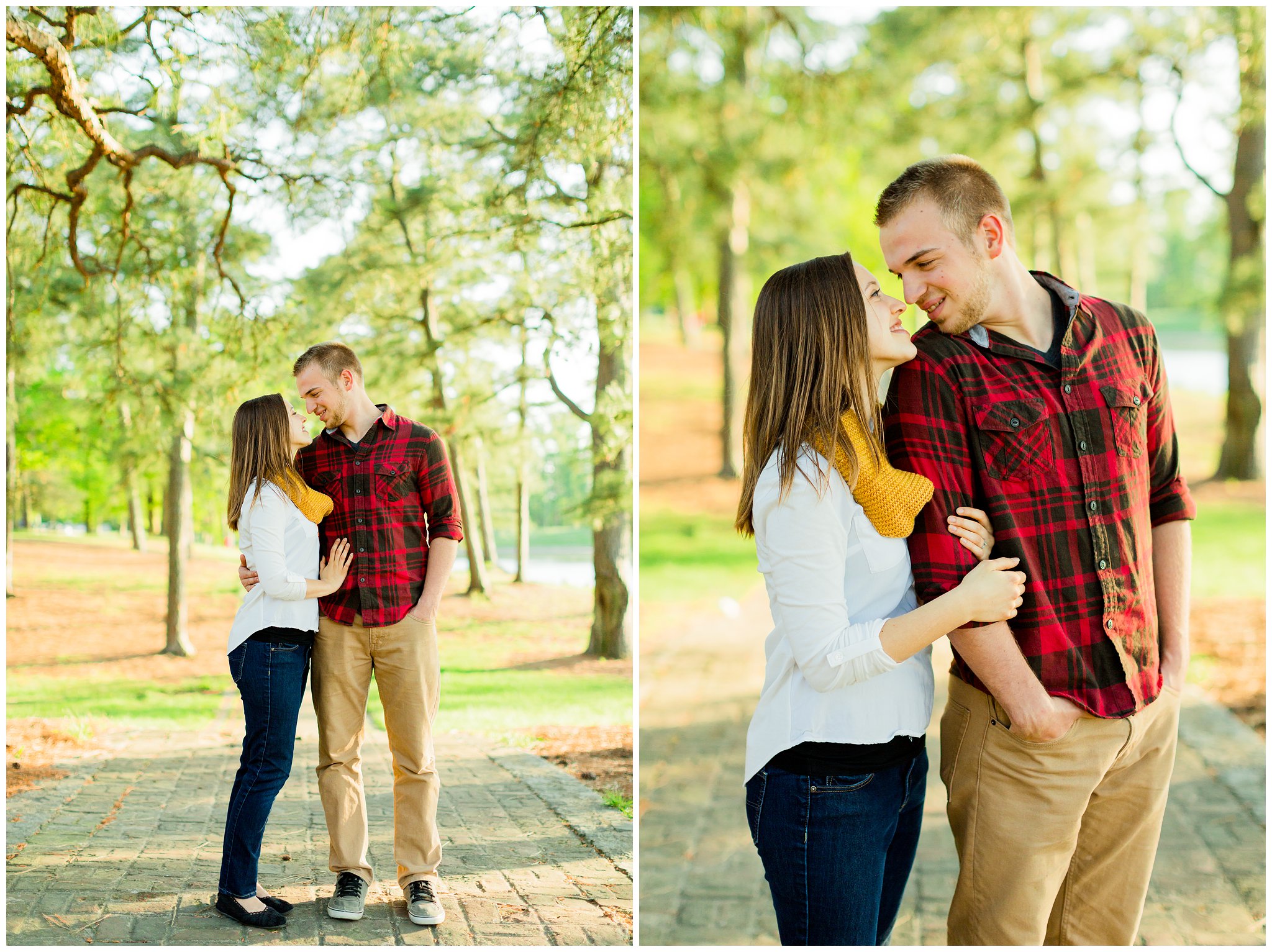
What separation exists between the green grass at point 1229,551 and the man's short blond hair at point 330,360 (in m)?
6.93

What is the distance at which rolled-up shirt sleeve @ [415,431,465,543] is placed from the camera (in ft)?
10.5

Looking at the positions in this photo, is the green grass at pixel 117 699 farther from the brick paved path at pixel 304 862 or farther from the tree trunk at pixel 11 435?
the brick paved path at pixel 304 862

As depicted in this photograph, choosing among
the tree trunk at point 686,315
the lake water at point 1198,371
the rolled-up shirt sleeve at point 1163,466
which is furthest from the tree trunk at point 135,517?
the lake water at point 1198,371

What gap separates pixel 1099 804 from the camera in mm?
2037

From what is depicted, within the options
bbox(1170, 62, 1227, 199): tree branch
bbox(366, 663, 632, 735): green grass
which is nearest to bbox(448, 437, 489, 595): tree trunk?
bbox(366, 663, 632, 735): green grass

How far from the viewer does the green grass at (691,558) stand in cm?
945

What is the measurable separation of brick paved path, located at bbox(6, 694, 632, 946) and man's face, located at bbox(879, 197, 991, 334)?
2.23 metres

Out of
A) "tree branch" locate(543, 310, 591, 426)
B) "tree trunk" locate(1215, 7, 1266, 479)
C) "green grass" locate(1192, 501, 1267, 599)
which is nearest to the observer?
"tree branch" locate(543, 310, 591, 426)

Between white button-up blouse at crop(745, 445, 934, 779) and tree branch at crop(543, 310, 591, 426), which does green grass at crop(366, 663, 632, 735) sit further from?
white button-up blouse at crop(745, 445, 934, 779)

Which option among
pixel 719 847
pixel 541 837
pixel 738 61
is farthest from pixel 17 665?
pixel 738 61

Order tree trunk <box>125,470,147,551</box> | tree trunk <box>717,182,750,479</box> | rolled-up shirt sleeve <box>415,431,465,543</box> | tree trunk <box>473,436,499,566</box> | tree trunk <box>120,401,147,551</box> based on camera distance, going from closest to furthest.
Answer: rolled-up shirt sleeve <box>415,431,465,543</box>
tree trunk <box>120,401,147,551</box>
tree trunk <box>473,436,499,566</box>
tree trunk <box>125,470,147,551</box>
tree trunk <box>717,182,750,479</box>

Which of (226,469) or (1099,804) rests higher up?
(226,469)

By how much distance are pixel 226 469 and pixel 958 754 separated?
7231 mm

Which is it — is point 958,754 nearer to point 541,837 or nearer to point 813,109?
point 541,837
